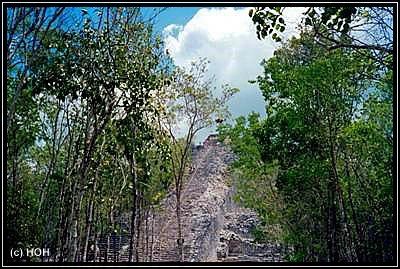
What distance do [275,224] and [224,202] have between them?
2154 mm

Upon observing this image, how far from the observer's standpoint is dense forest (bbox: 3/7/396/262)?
4402mm

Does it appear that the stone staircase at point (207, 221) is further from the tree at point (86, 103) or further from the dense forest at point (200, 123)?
the tree at point (86, 103)

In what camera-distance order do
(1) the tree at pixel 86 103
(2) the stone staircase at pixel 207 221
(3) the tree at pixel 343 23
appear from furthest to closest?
(2) the stone staircase at pixel 207 221 → (1) the tree at pixel 86 103 → (3) the tree at pixel 343 23

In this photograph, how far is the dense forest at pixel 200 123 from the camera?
14.4 feet

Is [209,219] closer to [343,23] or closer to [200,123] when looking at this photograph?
[200,123]

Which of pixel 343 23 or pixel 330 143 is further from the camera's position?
pixel 330 143

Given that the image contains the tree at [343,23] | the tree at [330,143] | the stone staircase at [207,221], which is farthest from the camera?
the stone staircase at [207,221]

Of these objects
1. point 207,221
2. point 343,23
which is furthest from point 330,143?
point 207,221

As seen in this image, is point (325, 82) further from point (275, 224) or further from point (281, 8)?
point (275, 224)

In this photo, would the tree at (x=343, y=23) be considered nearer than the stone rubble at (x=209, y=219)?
Yes

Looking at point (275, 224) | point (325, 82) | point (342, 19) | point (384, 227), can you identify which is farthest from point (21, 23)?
point (275, 224)

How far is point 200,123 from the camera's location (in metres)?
8.22

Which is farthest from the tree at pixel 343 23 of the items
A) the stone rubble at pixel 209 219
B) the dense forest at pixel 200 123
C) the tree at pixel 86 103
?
the stone rubble at pixel 209 219
